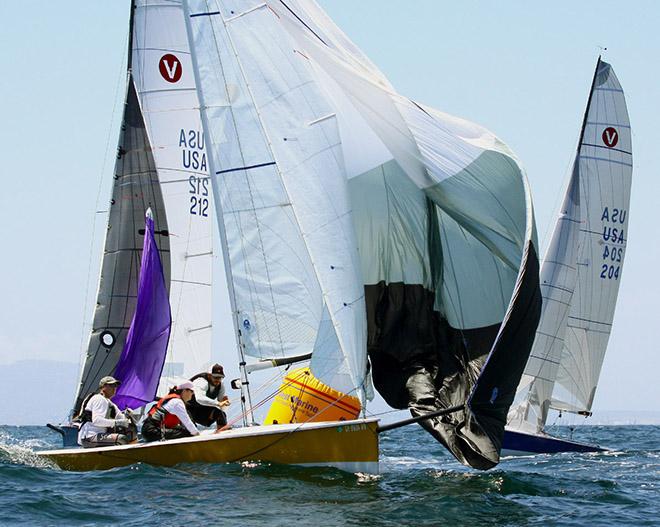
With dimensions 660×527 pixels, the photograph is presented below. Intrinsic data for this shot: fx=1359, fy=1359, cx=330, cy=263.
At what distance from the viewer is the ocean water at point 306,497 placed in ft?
41.5

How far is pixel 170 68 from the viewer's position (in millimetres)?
21062

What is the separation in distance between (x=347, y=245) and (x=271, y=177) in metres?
1.26

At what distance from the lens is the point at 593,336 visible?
23438 millimetres

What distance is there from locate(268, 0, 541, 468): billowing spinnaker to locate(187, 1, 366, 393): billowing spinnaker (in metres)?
0.68

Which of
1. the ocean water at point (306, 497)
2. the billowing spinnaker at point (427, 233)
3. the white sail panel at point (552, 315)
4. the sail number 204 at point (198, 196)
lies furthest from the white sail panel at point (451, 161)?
the white sail panel at point (552, 315)

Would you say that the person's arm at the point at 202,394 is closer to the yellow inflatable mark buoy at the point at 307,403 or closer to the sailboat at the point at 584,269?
the yellow inflatable mark buoy at the point at 307,403

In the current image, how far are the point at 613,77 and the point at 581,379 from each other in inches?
205

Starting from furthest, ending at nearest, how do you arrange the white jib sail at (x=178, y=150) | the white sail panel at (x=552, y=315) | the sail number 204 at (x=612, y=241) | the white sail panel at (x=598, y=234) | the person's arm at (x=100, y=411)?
the sail number 204 at (x=612, y=241)
the white sail panel at (x=598, y=234)
the white sail panel at (x=552, y=315)
the white jib sail at (x=178, y=150)
the person's arm at (x=100, y=411)

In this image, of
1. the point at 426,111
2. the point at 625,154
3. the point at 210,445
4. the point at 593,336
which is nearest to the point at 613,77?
the point at 625,154

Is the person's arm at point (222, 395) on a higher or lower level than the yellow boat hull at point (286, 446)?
higher

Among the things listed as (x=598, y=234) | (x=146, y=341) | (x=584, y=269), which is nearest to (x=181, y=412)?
(x=146, y=341)

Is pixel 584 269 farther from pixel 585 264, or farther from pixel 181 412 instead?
pixel 181 412

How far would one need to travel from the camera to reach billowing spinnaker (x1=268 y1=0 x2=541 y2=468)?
15633mm

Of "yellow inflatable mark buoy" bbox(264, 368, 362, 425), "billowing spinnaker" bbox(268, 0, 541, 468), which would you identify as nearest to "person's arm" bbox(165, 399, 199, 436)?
"yellow inflatable mark buoy" bbox(264, 368, 362, 425)
